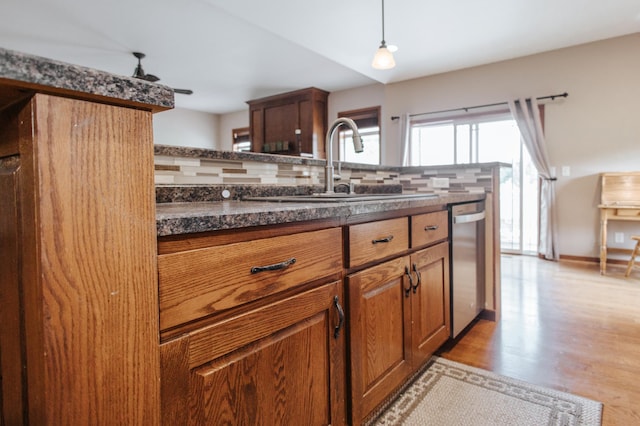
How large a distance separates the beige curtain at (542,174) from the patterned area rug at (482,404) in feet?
10.4

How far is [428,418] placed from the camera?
4.31ft

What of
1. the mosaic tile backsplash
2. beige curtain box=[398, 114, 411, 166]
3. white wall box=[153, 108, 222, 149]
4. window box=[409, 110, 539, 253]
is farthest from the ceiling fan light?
white wall box=[153, 108, 222, 149]

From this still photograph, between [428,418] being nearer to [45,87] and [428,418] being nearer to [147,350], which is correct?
[147,350]

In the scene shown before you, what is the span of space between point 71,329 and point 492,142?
16.6 ft

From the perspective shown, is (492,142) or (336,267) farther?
(492,142)

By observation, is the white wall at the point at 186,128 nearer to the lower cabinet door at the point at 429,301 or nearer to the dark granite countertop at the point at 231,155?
the dark granite countertop at the point at 231,155

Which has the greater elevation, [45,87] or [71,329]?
[45,87]

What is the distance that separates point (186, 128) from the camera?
7.41 m

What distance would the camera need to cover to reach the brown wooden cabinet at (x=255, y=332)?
2.07 feet

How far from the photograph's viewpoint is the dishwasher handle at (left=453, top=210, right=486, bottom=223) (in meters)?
1.79

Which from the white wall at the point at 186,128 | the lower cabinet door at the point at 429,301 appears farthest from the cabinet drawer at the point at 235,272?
the white wall at the point at 186,128

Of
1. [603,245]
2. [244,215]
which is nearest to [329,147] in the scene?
[244,215]

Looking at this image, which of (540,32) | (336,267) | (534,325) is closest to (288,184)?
(336,267)

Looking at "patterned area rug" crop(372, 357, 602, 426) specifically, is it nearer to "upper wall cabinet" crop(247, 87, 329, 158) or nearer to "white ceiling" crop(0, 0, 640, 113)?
"white ceiling" crop(0, 0, 640, 113)
